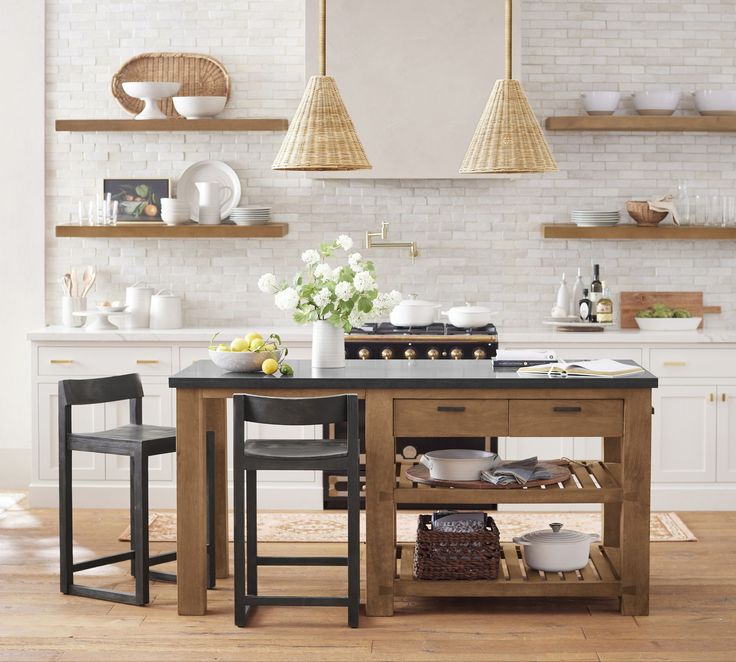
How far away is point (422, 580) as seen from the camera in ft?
14.5

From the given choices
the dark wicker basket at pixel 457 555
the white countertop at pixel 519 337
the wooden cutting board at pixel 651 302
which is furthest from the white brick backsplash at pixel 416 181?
the dark wicker basket at pixel 457 555

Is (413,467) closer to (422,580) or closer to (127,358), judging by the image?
(422,580)

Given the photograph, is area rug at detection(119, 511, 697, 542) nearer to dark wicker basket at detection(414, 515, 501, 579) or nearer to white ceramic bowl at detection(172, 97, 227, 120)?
dark wicker basket at detection(414, 515, 501, 579)

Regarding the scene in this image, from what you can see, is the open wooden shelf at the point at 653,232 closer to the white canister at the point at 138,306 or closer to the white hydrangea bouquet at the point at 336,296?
the white hydrangea bouquet at the point at 336,296

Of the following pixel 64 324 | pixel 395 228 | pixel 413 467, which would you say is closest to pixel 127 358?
pixel 64 324

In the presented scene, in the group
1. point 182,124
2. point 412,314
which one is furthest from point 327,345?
point 182,124

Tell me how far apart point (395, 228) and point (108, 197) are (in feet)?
5.90

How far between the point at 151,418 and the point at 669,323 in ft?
10.1

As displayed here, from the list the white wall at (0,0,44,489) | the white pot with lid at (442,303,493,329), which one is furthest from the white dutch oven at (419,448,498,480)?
the white wall at (0,0,44,489)

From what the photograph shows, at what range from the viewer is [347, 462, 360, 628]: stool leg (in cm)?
422

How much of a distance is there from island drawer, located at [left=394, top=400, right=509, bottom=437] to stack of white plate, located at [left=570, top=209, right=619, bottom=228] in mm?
2524

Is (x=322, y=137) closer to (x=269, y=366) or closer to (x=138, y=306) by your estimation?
(x=269, y=366)

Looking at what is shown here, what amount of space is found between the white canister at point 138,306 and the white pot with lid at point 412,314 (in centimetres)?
154

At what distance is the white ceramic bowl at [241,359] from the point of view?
14.6 ft
